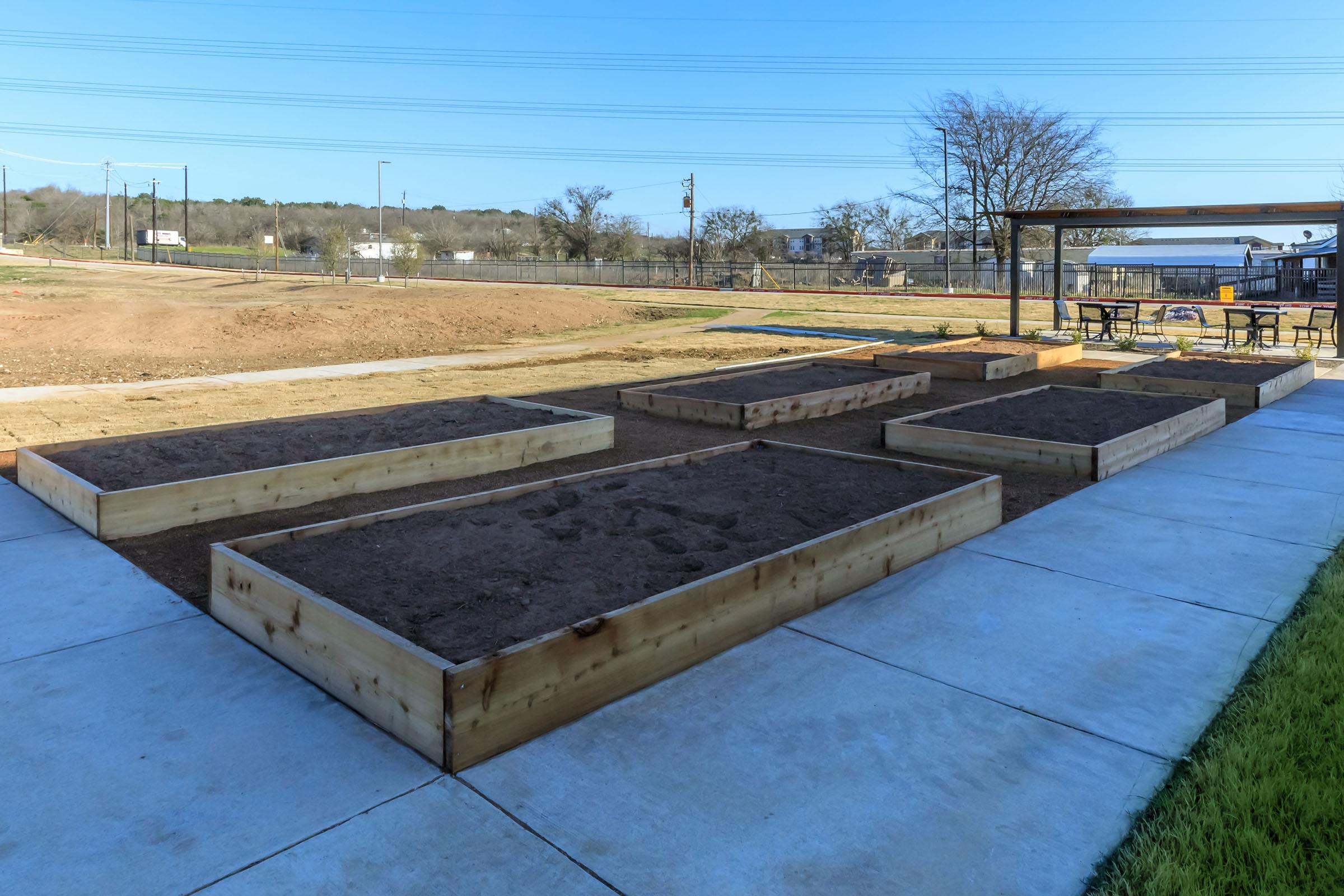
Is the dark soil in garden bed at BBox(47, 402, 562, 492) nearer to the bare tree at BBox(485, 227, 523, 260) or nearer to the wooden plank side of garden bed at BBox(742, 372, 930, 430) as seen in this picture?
the wooden plank side of garden bed at BBox(742, 372, 930, 430)

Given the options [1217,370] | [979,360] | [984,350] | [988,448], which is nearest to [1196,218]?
[984,350]

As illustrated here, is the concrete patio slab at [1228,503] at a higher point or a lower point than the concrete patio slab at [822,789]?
higher

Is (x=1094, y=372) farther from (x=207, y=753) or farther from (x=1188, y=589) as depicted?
(x=207, y=753)

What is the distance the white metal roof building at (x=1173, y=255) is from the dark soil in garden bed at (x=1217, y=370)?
4366 centimetres

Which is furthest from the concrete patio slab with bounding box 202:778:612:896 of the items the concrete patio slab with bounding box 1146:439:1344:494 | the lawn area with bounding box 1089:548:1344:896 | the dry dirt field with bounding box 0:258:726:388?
the dry dirt field with bounding box 0:258:726:388

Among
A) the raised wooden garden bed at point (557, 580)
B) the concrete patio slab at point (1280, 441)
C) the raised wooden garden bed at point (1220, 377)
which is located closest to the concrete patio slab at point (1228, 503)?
the raised wooden garden bed at point (557, 580)

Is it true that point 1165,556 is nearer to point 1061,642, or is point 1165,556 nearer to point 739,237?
point 1061,642

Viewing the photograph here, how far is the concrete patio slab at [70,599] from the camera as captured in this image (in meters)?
4.33

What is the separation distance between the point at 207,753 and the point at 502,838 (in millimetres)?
1207

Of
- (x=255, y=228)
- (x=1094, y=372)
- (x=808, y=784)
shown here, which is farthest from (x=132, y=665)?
(x=255, y=228)

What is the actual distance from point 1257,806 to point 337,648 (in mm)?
3180

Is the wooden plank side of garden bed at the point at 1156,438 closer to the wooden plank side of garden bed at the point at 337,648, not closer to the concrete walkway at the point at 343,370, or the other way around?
the wooden plank side of garden bed at the point at 337,648

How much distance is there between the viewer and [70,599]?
4.79m

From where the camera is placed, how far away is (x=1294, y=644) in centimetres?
407
